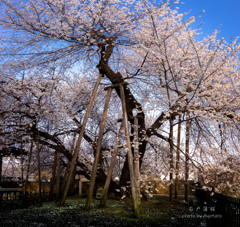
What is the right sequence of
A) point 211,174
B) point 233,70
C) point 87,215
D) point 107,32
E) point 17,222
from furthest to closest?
Result: point 233,70 → point 107,32 → point 211,174 → point 87,215 → point 17,222

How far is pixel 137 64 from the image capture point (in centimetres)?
1045

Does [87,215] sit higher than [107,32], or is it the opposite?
[107,32]

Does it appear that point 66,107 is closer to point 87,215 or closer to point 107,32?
point 107,32

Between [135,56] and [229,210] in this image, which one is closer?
[229,210]

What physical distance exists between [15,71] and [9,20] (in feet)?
6.71

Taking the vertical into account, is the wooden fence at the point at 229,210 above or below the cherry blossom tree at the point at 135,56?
below

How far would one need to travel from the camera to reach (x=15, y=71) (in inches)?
364

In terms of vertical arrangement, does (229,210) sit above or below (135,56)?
below

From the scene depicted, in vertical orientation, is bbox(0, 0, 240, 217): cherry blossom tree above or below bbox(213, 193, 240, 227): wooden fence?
above

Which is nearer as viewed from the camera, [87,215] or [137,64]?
[87,215]

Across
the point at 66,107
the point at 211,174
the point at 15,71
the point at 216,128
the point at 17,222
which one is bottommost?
the point at 17,222

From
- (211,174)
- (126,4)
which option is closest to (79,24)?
(126,4)

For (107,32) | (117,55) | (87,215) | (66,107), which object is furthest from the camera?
(66,107)

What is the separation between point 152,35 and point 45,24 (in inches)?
147
